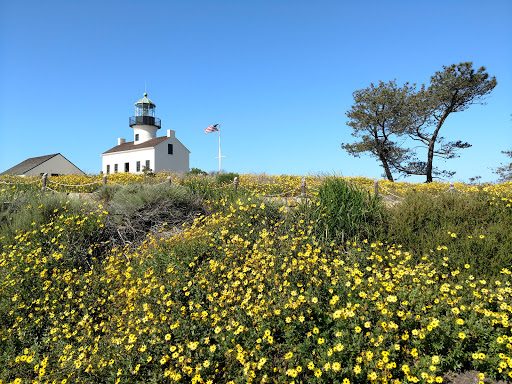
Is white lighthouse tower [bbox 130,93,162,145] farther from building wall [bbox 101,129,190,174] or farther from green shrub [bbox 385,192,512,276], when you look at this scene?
green shrub [bbox 385,192,512,276]

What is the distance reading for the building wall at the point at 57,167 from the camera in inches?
1496

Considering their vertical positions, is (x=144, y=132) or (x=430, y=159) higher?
(x=144, y=132)

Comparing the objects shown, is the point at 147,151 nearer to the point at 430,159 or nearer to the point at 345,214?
the point at 430,159

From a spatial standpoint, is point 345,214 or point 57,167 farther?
point 57,167

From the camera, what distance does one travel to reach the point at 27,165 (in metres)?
40.4

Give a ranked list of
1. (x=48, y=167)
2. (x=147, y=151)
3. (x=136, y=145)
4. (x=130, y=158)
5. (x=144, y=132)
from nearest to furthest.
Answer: (x=147, y=151) < (x=48, y=167) < (x=130, y=158) < (x=136, y=145) < (x=144, y=132)

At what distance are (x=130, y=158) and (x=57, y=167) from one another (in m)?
8.75

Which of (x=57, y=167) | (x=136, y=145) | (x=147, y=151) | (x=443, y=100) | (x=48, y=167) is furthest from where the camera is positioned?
(x=57, y=167)

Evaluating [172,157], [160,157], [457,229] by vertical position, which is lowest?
[457,229]

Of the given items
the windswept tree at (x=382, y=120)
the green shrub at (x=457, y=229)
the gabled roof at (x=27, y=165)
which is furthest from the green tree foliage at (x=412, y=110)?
the gabled roof at (x=27, y=165)

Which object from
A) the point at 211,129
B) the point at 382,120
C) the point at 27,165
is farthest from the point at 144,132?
the point at 382,120

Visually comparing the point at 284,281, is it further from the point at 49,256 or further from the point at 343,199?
the point at 49,256

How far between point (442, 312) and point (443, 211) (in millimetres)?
2180

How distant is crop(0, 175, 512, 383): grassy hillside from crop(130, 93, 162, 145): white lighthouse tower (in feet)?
114
